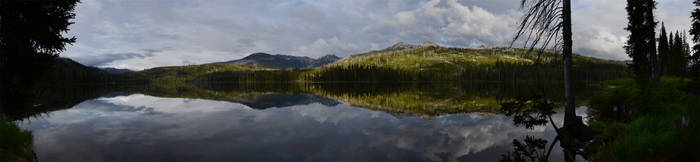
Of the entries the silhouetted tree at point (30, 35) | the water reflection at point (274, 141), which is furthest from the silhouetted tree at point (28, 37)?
the water reflection at point (274, 141)

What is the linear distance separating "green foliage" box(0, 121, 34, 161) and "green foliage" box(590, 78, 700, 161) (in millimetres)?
18124

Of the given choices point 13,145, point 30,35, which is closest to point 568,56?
point 13,145

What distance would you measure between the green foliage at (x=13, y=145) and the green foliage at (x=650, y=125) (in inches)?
714

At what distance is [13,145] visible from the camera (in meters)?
10.1

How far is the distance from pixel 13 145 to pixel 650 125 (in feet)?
74.6

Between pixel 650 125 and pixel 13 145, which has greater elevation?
pixel 650 125

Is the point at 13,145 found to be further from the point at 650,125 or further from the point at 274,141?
the point at 650,125

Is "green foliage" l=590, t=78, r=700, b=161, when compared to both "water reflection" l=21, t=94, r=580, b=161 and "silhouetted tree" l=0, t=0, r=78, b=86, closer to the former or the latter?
"water reflection" l=21, t=94, r=580, b=161

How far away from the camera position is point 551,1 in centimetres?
1289

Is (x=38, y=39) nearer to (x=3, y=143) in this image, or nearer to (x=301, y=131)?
(x=3, y=143)

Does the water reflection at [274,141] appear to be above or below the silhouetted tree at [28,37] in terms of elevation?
below

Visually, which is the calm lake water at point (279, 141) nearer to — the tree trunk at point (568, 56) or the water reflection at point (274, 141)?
the water reflection at point (274, 141)

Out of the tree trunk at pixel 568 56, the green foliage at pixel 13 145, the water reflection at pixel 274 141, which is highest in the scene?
the tree trunk at pixel 568 56

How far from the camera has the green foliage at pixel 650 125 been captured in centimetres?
736
